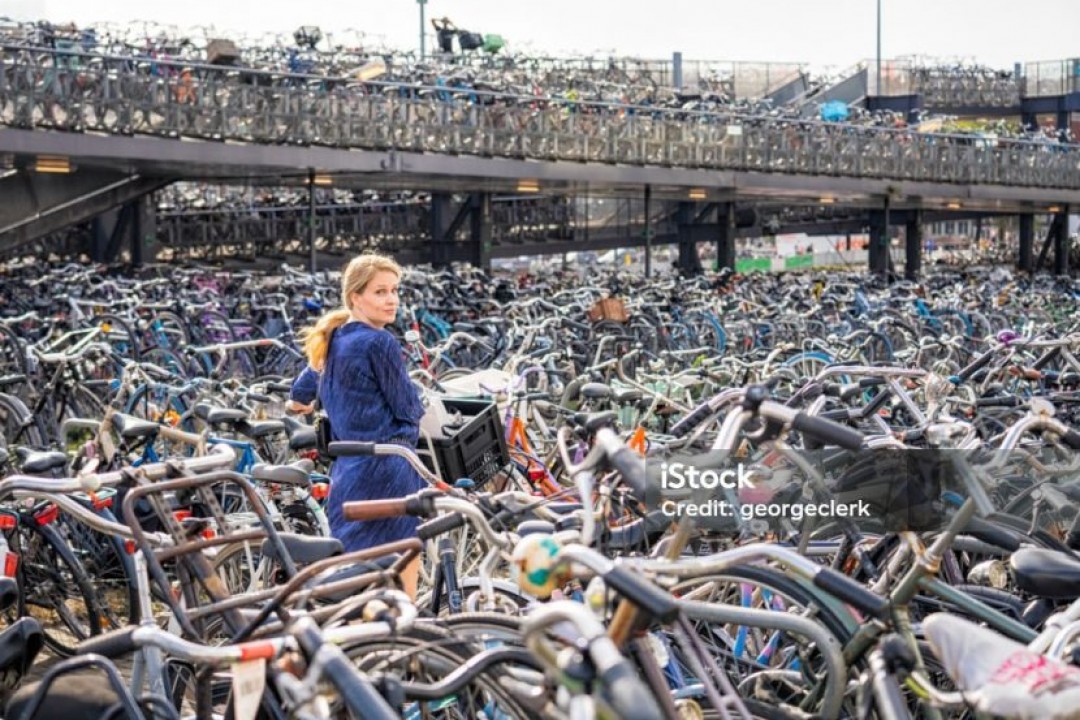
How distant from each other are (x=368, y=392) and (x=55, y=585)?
1403 mm

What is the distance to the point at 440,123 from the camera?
82.1 feet

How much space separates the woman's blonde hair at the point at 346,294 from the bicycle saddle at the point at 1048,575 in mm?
2533

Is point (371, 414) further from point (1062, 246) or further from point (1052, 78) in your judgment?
point (1052, 78)

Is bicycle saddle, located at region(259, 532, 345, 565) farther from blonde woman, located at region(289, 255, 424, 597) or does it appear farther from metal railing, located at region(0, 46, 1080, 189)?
metal railing, located at region(0, 46, 1080, 189)

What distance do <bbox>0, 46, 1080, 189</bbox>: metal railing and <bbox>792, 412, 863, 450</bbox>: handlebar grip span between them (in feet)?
57.9

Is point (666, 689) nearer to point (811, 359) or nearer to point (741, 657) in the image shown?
point (741, 657)

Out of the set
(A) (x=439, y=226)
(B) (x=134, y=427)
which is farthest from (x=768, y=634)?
(A) (x=439, y=226)

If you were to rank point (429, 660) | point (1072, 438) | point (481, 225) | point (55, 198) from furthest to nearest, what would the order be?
1. point (481, 225)
2. point (55, 198)
3. point (1072, 438)
4. point (429, 660)

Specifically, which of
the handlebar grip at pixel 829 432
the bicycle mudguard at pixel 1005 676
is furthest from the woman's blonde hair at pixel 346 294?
the bicycle mudguard at pixel 1005 676

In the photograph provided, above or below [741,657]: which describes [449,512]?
above

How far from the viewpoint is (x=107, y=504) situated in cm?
598

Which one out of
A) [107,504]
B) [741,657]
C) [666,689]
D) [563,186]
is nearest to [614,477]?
[741,657]

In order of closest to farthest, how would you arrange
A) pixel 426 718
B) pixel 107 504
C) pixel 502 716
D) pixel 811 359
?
pixel 502 716, pixel 426 718, pixel 107 504, pixel 811 359

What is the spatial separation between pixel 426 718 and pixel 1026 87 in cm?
5930
